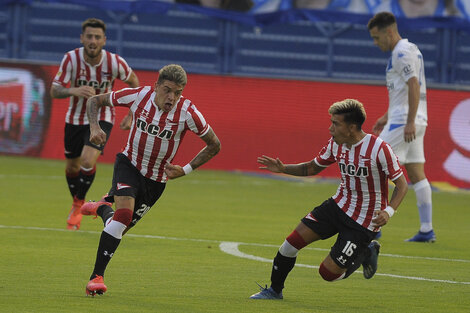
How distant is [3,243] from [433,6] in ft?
58.8

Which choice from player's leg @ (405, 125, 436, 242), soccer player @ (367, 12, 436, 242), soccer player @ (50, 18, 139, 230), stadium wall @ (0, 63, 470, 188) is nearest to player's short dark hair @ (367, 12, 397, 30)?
soccer player @ (367, 12, 436, 242)

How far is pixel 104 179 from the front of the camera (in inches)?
691

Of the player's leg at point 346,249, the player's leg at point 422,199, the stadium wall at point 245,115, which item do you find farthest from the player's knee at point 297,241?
the stadium wall at point 245,115

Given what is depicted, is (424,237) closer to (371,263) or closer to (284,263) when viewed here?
(371,263)

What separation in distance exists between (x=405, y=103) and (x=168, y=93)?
4.51 metres

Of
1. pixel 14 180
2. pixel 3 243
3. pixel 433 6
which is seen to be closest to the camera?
pixel 3 243

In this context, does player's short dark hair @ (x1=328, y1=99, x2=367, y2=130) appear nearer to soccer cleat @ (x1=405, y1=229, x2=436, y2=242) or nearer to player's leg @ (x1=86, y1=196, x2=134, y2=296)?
player's leg @ (x1=86, y1=196, x2=134, y2=296)

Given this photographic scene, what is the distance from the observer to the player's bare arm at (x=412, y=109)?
35.9 feet

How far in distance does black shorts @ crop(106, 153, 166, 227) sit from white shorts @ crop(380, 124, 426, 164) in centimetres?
399

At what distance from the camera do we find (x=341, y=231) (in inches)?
299

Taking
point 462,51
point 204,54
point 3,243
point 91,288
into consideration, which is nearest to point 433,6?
point 462,51

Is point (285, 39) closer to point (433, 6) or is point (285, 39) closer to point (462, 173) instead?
point (433, 6)

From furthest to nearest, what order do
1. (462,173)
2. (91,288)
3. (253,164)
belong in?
1. (253,164)
2. (462,173)
3. (91,288)

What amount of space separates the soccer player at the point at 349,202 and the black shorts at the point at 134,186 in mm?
973
